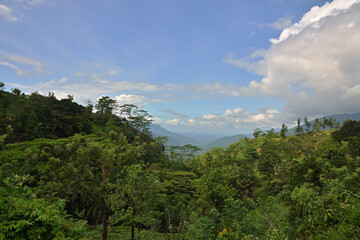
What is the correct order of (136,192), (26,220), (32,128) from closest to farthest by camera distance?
(26,220), (136,192), (32,128)

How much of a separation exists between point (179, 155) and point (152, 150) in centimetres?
928

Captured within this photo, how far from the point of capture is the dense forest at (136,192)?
12.4 ft

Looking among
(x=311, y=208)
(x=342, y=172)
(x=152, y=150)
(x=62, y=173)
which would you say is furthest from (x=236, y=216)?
(x=152, y=150)

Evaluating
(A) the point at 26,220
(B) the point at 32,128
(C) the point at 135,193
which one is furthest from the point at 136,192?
(B) the point at 32,128

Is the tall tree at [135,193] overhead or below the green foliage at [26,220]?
below

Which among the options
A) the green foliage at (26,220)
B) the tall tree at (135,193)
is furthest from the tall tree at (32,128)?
the green foliage at (26,220)

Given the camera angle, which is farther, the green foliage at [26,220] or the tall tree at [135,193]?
the tall tree at [135,193]

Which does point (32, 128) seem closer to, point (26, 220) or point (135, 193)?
point (135, 193)

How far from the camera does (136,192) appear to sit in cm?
1110

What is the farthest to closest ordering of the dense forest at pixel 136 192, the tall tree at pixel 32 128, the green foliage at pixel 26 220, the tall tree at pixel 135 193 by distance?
the tall tree at pixel 32 128 → the tall tree at pixel 135 193 → the dense forest at pixel 136 192 → the green foliage at pixel 26 220

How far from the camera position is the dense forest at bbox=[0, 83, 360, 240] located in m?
3.78

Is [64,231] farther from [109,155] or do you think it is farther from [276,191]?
[276,191]

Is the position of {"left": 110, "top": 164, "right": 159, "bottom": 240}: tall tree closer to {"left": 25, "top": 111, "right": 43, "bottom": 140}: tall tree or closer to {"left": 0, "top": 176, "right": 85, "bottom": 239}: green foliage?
{"left": 0, "top": 176, "right": 85, "bottom": 239}: green foliage

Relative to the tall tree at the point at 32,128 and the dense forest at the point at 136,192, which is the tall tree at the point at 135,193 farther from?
the tall tree at the point at 32,128
